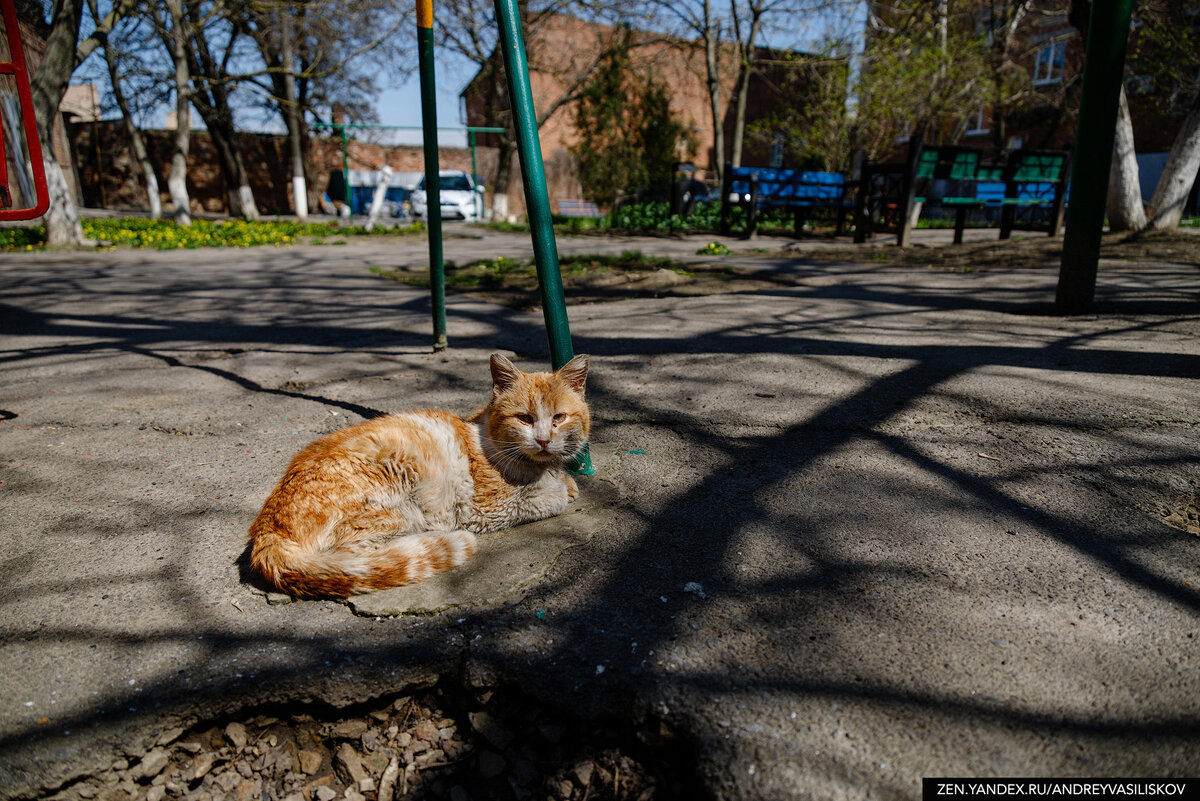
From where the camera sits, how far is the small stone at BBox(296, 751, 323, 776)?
5.14 feet

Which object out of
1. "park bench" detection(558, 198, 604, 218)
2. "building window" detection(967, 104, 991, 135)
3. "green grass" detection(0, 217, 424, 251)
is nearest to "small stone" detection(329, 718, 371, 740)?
"green grass" detection(0, 217, 424, 251)

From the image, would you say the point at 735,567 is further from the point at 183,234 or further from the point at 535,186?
the point at 183,234

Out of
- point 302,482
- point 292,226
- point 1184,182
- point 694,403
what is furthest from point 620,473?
point 292,226

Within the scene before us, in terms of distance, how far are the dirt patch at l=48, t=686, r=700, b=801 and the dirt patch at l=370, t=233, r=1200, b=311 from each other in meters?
5.16

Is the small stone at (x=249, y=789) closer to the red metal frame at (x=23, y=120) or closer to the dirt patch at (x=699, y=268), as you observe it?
the red metal frame at (x=23, y=120)

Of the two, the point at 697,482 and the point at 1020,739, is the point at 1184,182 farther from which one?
the point at 1020,739

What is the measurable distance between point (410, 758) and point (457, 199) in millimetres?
26280

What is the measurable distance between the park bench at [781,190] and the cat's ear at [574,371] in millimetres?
12105

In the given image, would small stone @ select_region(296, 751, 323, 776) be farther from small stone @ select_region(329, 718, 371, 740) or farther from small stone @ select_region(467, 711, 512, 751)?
small stone @ select_region(467, 711, 512, 751)

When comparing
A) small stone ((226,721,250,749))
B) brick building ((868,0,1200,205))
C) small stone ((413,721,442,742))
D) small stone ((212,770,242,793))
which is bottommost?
small stone ((212,770,242,793))

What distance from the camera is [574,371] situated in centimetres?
250

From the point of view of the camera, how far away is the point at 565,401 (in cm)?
243

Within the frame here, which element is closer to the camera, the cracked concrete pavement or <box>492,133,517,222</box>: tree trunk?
the cracked concrete pavement

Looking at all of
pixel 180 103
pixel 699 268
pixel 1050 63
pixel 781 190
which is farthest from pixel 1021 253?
pixel 1050 63
